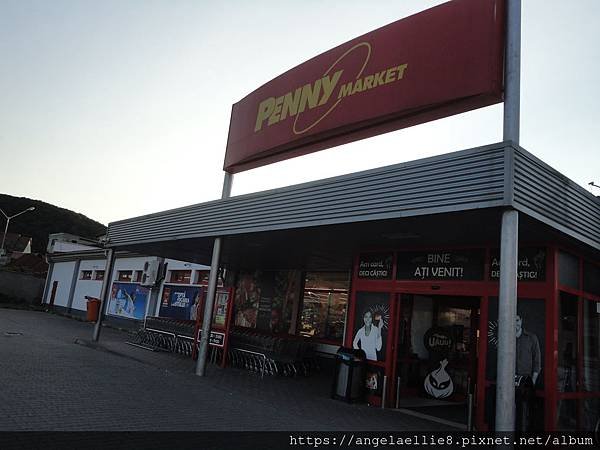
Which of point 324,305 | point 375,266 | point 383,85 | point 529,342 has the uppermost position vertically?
point 383,85

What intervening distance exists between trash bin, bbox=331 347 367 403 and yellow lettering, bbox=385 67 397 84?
5352mm

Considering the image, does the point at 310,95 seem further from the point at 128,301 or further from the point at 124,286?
the point at 124,286

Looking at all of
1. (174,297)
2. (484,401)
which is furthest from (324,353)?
(174,297)

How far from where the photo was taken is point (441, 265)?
909 centimetres

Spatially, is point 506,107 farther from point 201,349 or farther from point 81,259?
point 81,259

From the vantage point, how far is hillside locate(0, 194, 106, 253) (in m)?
90.7

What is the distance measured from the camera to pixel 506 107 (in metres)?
7.01

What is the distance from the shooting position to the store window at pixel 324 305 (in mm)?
15852

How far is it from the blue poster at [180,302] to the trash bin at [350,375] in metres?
11.9

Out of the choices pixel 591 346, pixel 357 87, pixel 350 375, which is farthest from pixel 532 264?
pixel 357 87

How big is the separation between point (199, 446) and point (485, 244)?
5731mm

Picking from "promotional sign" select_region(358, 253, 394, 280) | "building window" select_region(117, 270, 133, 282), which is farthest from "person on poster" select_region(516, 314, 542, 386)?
"building window" select_region(117, 270, 133, 282)

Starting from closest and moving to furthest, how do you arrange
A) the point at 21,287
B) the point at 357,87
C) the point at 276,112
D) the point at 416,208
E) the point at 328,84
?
1. the point at 416,208
2. the point at 357,87
3. the point at 328,84
4. the point at 276,112
5. the point at 21,287

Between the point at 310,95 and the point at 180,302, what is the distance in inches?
536
